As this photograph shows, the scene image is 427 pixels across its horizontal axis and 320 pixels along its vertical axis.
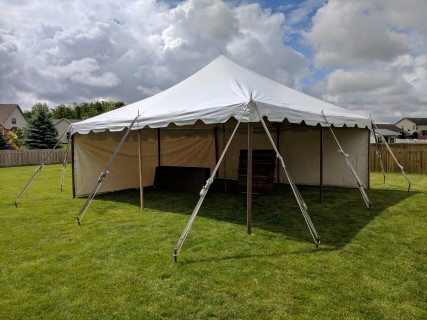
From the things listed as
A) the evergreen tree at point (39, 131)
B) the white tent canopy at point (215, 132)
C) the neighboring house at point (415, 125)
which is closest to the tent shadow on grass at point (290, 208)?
the white tent canopy at point (215, 132)

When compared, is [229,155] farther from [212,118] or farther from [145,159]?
[212,118]

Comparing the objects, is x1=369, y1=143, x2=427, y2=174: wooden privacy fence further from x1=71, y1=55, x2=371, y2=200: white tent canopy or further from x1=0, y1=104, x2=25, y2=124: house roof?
x1=0, y1=104, x2=25, y2=124: house roof

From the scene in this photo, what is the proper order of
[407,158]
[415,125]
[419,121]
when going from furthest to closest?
[419,121], [415,125], [407,158]

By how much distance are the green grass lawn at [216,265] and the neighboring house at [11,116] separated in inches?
1891

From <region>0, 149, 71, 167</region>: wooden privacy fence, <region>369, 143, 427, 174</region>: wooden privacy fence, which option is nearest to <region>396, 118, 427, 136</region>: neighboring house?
<region>369, 143, 427, 174</region>: wooden privacy fence

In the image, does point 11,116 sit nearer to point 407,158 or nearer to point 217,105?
point 407,158

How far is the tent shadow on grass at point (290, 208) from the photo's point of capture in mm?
5422

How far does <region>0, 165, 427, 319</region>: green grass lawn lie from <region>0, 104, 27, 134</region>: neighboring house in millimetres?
48037

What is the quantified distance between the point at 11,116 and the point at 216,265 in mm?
54224

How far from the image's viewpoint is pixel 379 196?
28.1 feet

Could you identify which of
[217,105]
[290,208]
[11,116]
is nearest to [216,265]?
[217,105]

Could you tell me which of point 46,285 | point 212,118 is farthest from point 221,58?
point 46,285

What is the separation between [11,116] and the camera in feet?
159

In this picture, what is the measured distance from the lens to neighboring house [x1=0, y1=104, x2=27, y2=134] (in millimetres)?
Answer: 47194
